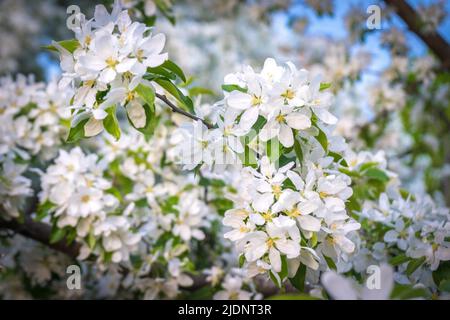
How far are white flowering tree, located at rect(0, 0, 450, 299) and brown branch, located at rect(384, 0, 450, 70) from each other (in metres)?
0.02

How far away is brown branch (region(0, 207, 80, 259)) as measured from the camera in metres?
1.75

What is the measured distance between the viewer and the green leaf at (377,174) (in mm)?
1546

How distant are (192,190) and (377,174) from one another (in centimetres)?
79

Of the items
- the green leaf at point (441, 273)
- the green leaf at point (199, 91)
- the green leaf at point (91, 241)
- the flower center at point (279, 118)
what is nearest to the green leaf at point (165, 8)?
the green leaf at point (199, 91)

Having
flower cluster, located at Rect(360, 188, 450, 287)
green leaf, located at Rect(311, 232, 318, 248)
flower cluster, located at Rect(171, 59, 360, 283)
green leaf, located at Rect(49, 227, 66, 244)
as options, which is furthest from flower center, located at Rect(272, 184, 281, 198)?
green leaf, located at Rect(49, 227, 66, 244)

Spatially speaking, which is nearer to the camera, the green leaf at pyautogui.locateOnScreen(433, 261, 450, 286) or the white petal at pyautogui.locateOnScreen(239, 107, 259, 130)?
the white petal at pyautogui.locateOnScreen(239, 107, 259, 130)

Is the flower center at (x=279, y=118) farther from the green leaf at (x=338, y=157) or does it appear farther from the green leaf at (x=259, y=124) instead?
the green leaf at (x=338, y=157)

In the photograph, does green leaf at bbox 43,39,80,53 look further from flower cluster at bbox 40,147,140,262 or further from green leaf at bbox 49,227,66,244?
green leaf at bbox 49,227,66,244

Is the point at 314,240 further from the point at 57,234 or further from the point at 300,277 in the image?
the point at 57,234

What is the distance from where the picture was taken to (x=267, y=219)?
3.40ft

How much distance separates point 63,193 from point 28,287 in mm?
687

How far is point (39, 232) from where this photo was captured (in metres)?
1.79

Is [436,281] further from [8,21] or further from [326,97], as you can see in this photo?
[8,21]

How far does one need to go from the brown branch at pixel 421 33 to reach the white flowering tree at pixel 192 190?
17mm
